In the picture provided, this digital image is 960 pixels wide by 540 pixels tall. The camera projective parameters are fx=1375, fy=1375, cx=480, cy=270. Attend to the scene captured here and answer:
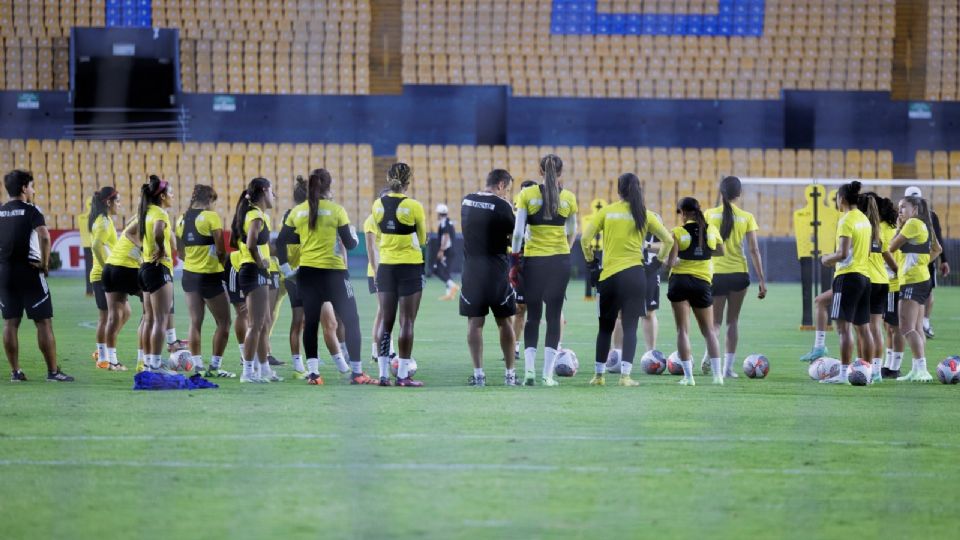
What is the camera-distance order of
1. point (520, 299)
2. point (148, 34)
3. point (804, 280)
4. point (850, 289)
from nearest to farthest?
point (850, 289) → point (520, 299) → point (804, 280) → point (148, 34)

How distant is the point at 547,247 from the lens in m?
11.8

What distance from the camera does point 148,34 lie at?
116 feet

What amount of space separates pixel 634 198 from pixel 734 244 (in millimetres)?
2152

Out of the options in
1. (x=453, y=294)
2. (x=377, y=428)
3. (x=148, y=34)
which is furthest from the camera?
(x=148, y=34)

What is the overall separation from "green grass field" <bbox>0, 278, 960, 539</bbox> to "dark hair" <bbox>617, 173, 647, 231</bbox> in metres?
1.44

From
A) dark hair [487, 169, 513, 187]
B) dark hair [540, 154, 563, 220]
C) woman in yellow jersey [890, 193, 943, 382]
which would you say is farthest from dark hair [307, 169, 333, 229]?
woman in yellow jersey [890, 193, 943, 382]

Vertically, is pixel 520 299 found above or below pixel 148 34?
below

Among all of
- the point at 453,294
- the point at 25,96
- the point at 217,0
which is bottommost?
the point at 453,294

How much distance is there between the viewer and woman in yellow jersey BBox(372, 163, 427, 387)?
11.6 meters

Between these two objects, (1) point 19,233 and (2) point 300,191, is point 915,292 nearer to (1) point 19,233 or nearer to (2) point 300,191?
(2) point 300,191

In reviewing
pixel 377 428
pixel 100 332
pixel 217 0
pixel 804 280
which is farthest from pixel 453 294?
pixel 377 428

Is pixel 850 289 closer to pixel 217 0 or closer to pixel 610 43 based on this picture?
pixel 610 43

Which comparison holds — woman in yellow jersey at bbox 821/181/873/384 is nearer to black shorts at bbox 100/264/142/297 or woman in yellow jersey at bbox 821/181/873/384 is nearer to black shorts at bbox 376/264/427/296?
black shorts at bbox 376/264/427/296

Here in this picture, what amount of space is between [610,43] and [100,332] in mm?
25896
